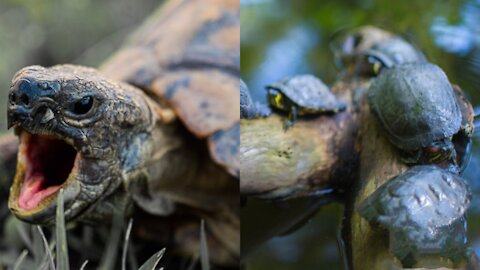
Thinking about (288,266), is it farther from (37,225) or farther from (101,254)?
(101,254)

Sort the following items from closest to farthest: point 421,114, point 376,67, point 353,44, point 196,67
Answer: point 421,114 < point 376,67 < point 196,67 < point 353,44

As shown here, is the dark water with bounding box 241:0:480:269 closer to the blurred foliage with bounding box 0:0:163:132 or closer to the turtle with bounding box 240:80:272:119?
the turtle with bounding box 240:80:272:119

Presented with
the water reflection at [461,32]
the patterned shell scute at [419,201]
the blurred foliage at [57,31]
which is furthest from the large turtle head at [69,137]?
the blurred foliage at [57,31]

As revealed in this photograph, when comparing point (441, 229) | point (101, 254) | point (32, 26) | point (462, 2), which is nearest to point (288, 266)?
point (441, 229)

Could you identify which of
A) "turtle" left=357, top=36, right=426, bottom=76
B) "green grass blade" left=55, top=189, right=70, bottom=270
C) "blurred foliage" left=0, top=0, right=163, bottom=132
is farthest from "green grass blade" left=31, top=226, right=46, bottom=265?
"blurred foliage" left=0, top=0, right=163, bottom=132

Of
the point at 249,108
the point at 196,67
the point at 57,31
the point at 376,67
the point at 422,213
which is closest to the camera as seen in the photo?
the point at 422,213

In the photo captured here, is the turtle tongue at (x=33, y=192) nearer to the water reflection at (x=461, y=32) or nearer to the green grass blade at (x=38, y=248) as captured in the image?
the green grass blade at (x=38, y=248)

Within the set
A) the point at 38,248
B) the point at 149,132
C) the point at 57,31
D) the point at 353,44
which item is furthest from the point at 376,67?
the point at 57,31

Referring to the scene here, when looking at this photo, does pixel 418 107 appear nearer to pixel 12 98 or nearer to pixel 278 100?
pixel 278 100
